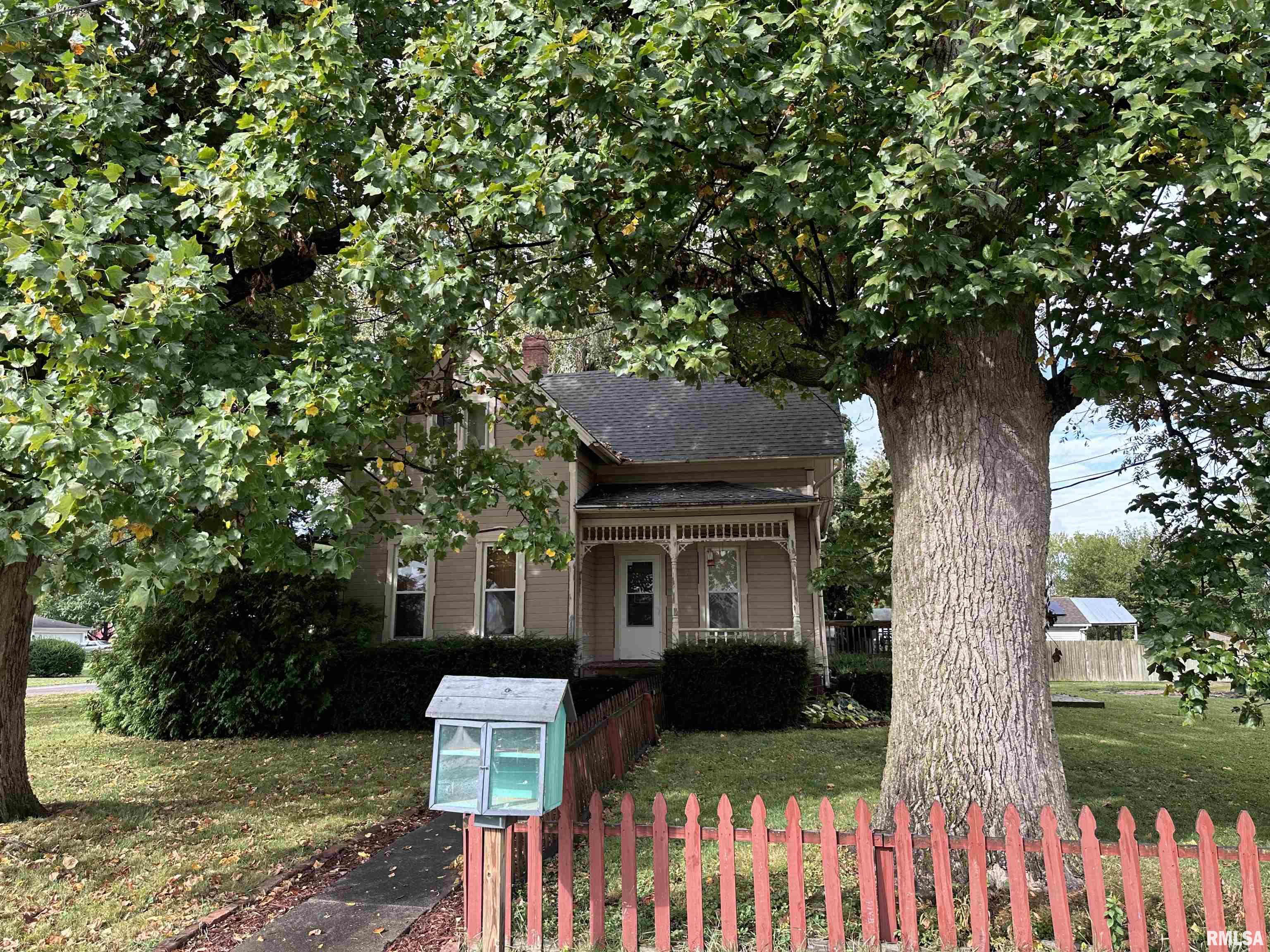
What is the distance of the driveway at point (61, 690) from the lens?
2331 centimetres

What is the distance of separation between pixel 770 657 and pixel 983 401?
8143mm

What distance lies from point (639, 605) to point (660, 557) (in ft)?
3.68

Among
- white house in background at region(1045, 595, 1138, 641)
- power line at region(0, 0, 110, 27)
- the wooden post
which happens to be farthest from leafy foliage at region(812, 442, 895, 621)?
white house in background at region(1045, 595, 1138, 641)

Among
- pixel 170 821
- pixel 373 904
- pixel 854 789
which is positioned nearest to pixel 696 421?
pixel 854 789

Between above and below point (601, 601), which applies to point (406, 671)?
below

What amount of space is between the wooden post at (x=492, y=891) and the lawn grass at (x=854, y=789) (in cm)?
67

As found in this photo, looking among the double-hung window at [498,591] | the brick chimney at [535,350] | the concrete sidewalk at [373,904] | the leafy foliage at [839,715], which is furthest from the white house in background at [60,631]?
the concrete sidewalk at [373,904]

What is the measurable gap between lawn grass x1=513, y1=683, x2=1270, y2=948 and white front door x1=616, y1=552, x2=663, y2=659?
4120mm

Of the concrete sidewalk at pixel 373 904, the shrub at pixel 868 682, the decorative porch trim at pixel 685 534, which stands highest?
the decorative porch trim at pixel 685 534

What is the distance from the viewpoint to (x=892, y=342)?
6199 millimetres

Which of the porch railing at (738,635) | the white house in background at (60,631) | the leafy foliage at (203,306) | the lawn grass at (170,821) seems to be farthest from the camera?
the white house in background at (60,631)

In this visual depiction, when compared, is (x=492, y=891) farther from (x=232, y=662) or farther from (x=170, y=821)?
(x=232, y=662)

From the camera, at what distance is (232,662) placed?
12781 millimetres

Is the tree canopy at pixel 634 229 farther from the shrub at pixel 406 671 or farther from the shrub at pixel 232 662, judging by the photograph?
the shrub at pixel 232 662
